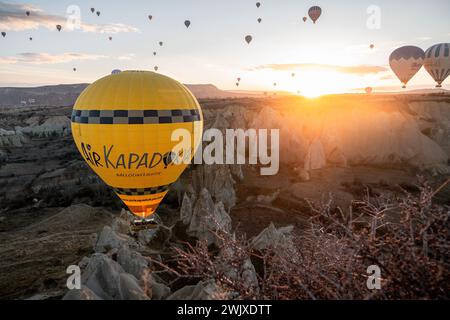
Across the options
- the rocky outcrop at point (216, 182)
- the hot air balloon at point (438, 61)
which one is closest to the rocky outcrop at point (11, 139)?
the rocky outcrop at point (216, 182)

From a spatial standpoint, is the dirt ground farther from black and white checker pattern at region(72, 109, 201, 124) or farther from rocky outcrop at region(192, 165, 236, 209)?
black and white checker pattern at region(72, 109, 201, 124)

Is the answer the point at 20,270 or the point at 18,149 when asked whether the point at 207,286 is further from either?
the point at 18,149

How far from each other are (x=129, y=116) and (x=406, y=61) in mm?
41409

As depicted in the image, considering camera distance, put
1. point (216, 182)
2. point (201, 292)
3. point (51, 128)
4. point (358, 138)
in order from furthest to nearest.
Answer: point (51, 128) < point (358, 138) < point (216, 182) < point (201, 292)

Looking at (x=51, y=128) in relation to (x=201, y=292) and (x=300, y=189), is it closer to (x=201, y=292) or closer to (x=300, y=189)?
(x=300, y=189)

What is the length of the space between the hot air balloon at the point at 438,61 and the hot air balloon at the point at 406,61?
71.6 inches

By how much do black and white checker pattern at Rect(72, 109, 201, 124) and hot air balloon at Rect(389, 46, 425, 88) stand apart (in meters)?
39.8

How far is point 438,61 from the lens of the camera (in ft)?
135

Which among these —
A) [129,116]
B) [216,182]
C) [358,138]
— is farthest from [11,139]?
[129,116]

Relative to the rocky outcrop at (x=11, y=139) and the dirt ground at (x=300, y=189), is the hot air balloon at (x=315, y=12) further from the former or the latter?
the rocky outcrop at (x=11, y=139)

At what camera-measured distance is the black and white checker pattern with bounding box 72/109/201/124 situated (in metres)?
10.5

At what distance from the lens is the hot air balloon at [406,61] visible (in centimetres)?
4034
